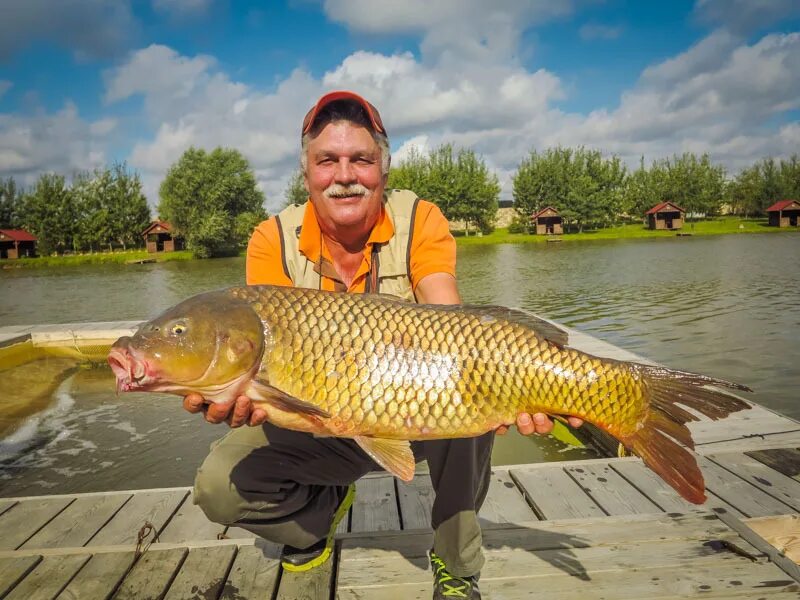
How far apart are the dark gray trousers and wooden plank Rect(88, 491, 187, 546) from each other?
80 cm

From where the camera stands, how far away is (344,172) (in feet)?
7.52

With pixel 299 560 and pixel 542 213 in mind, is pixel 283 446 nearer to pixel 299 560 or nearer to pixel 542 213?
pixel 299 560

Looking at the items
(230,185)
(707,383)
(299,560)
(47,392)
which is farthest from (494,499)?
(230,185)

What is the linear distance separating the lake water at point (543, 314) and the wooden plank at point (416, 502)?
1.89m

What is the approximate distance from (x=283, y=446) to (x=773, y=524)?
2.17m

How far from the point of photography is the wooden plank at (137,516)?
2.54m

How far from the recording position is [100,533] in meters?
2.59

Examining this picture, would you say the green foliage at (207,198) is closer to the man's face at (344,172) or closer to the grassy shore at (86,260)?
the grassy shore at (86,260)

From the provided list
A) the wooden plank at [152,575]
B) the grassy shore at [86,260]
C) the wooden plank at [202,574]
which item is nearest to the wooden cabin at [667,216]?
the grassy shore at [86,260]

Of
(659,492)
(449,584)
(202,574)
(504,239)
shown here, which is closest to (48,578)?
(202,574)

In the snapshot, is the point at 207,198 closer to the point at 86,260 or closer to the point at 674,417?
the point at 86,260

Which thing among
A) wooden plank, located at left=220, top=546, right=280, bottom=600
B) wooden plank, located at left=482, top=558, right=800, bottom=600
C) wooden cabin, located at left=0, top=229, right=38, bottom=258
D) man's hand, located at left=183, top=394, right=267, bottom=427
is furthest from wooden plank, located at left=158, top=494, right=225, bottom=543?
wooden cabin, located at left=0, top=229, right=38, bottom=258

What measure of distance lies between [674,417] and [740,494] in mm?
1428

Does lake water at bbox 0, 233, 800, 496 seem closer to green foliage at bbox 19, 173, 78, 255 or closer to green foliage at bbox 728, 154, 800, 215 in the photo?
green foliage at bbox 19, 173, 78, 255
